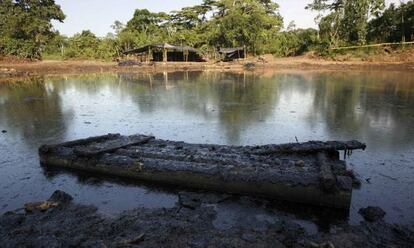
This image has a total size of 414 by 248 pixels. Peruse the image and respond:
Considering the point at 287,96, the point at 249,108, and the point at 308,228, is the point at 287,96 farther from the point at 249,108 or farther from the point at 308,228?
the point at 308,228

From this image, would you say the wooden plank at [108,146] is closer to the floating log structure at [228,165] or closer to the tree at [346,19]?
the floating log structure at [228,165]

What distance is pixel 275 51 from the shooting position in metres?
50.2

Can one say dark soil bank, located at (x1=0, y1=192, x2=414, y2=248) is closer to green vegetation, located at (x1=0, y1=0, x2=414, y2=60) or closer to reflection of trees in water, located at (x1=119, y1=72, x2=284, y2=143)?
reflection of trees in water, located at (x1=119, y1=72, x2=284, y2=143)

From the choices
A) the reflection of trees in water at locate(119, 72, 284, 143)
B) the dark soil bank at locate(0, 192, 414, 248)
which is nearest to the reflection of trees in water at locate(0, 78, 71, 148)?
the reflection of trees in water at locate(119, 72, 284, 143)

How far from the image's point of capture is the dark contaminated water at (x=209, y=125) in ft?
22.3

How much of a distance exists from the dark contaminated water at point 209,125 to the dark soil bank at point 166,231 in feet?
1.49

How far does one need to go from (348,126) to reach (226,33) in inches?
1498

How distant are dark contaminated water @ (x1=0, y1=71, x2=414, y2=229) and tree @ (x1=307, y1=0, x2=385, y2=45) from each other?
23869 millimetres

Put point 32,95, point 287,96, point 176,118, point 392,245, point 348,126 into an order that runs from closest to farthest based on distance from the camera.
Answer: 1. point 392,245
2. point 348,126
3. point 176,118
4. point 287,96
5. point 32,95

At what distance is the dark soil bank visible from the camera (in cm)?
475

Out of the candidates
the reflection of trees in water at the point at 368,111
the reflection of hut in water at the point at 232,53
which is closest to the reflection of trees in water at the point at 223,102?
the reflection of trees in water at the point at 368,111

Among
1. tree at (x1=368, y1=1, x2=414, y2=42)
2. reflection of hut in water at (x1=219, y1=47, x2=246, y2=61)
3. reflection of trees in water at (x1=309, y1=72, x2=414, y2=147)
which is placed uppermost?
tree at (x1=368, y1=1, x2=414, y2=42)

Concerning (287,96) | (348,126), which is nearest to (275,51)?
(287,96)

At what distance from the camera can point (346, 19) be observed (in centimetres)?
4519
